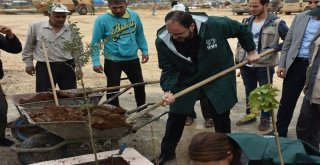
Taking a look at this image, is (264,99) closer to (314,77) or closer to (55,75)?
(314,77)

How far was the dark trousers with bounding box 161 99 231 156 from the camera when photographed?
468cm

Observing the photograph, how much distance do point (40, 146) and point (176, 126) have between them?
1419mm

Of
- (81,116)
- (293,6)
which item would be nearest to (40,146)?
(81,116)

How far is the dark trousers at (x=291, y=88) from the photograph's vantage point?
16.2ft

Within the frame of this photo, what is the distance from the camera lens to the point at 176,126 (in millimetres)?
4820

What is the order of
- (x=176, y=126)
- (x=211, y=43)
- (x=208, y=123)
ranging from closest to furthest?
(x=211, y=43) → (x=176, y=126) → (x=208, y=123)

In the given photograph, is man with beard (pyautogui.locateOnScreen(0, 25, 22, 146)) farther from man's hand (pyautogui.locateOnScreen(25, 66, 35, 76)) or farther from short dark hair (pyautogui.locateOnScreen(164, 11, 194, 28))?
short dark hair (pyautogui.locateOnScreen(164, 11, 194, 28))

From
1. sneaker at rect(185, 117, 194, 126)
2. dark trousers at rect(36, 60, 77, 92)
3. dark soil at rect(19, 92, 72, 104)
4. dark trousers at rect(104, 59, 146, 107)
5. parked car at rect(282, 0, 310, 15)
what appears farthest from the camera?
parked car at rect(282, 0, 310, 15)

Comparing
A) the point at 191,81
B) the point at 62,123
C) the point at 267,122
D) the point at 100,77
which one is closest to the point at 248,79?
the point at 267,122

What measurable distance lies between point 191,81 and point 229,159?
7.56 ft

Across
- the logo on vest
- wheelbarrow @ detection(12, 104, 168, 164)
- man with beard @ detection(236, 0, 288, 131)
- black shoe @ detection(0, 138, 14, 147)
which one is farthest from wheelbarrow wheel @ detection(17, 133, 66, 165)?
man with beard @ detection(236, 0, 288, 131)

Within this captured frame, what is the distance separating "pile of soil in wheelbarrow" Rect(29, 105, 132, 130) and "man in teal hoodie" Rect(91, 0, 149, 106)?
1.45m

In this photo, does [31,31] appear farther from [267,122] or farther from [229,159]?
[229,159]

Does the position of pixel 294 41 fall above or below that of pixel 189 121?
above
